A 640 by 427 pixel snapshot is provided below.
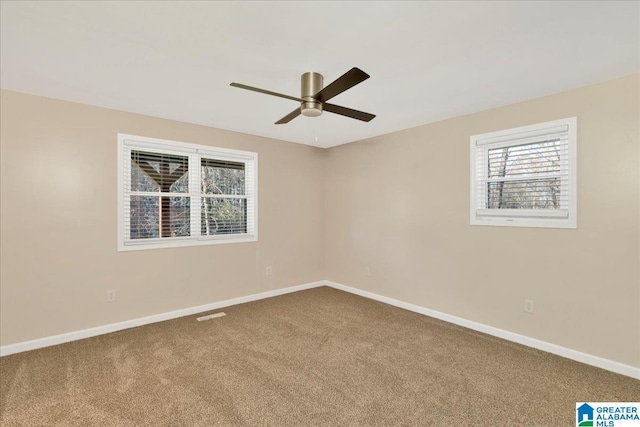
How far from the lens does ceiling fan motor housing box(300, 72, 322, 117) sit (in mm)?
2260

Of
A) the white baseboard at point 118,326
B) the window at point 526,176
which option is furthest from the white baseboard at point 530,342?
the white baseboard at point 118,326

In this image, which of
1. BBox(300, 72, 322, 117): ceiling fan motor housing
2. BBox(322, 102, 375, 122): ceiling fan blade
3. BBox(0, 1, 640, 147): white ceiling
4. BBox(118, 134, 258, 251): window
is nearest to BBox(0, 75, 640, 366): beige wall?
BBox(118, 134, 258, 251): window

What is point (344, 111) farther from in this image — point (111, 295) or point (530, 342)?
point (111, 295)

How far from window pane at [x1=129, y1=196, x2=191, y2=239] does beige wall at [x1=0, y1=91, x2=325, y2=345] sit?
208 millimetres


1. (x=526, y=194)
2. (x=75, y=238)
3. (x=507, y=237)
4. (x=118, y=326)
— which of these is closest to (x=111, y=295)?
(x=118, y=326)

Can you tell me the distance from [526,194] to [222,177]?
3.67m

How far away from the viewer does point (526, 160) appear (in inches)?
119

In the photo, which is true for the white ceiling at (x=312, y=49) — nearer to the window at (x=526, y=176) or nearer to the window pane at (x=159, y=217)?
the window at (x=526, y=176)

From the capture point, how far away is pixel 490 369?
247cm

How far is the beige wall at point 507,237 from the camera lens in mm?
2453

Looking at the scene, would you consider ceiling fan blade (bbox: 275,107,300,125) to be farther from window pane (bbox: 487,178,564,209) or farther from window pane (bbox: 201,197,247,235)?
window pane (bbox: 487,178,564,209)

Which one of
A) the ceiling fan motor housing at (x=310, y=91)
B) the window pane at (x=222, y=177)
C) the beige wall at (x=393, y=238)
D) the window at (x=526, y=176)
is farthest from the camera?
the window pane at (x=222, y=177)

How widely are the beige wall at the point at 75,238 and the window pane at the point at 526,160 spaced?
3.31 metres

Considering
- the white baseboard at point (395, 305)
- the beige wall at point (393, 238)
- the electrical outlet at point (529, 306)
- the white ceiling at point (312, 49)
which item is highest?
the white ceiling at point (312, 49)
